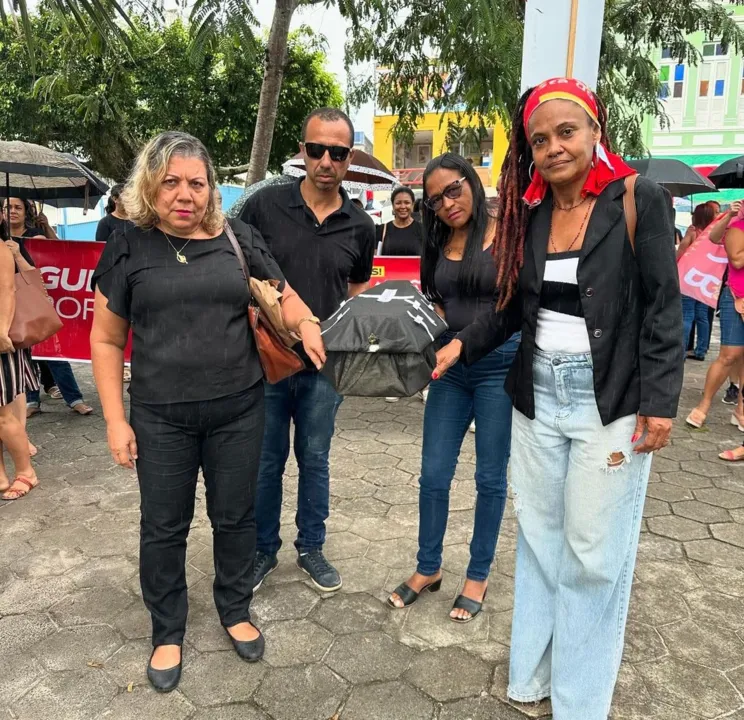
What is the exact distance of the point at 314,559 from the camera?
3.23 meters

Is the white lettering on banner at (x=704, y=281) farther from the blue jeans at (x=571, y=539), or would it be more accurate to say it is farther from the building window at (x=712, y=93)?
the building window at (x=712, y=93)

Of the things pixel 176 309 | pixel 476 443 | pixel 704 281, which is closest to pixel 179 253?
pixel 176 309

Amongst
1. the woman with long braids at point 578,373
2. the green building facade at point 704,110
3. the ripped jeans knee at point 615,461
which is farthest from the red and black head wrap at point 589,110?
the green building facade at point 704,110

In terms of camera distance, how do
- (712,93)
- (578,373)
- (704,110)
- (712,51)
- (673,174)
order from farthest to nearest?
(704,110)
(712,93)
(712,51)
(673,174)
(578,373)

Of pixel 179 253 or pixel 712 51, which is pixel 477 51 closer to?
pixel 179 253

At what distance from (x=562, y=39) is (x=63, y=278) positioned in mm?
4758

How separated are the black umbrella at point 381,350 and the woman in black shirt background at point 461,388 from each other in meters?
0.42

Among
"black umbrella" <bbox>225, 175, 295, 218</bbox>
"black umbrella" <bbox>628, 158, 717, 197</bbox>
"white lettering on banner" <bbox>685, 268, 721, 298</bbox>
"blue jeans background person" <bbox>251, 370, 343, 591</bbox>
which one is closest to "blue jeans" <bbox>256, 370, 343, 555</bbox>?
"blue jeans background person" <bbox>251, 370, 343, 591</bbox>

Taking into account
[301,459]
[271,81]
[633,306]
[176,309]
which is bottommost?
[301,459]

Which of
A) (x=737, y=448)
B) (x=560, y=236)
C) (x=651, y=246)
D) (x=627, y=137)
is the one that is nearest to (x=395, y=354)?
(x=560, y=236)

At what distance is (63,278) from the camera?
5844 mm

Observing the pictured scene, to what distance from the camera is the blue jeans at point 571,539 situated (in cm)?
202

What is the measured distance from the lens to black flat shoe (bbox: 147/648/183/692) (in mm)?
2449

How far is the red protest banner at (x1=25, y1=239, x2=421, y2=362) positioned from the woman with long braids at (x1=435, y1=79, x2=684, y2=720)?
14.5 ft
